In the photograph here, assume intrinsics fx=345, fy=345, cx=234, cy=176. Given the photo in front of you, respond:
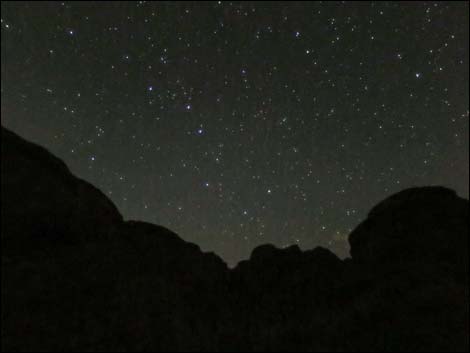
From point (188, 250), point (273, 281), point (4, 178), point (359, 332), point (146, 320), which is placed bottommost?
point (359, 332)

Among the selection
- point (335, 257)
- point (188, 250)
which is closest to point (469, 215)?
point (335, 257)

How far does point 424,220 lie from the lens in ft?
36.6

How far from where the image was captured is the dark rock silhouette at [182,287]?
24.7 feet

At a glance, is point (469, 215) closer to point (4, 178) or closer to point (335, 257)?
point (335, 257)

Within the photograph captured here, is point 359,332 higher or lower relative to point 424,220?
lower

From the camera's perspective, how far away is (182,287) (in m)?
9.20

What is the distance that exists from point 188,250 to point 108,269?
8.17 ft

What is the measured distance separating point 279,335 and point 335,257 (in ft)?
10.9

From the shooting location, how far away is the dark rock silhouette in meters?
7.52

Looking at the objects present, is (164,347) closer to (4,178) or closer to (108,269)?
(108,269)

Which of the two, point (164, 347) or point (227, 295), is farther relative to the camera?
point (227, 295)

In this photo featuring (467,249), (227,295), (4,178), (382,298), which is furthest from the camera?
(467,249)

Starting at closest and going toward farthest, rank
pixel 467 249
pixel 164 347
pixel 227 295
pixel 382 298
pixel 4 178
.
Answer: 1. pixel 164 347
2. pixel 4 178
3. pixel 382 298
4. pixel 227 295
5. pixel 467 249

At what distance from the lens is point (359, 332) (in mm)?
8438
